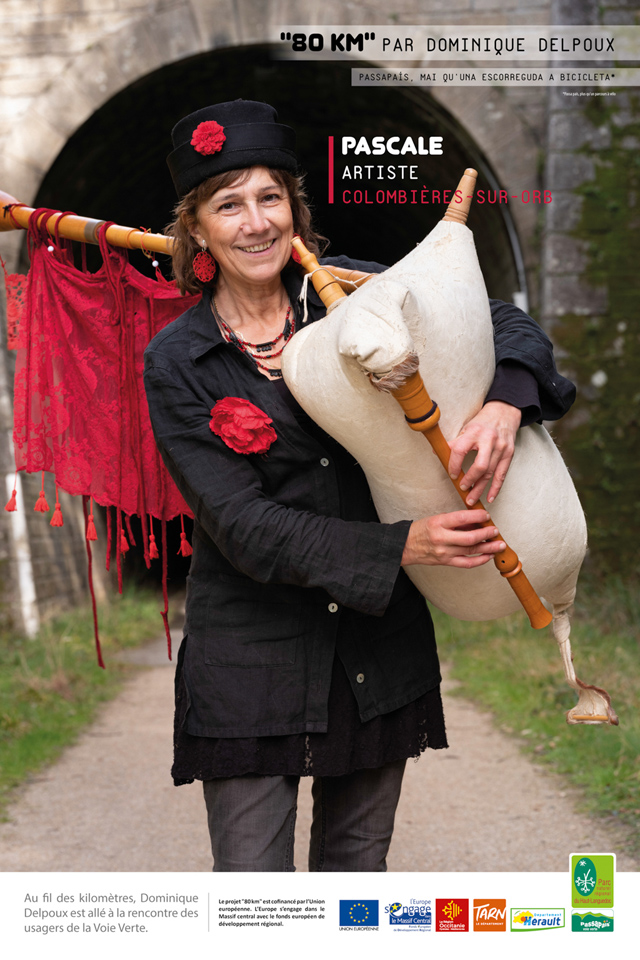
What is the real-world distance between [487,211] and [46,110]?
2.73 metres

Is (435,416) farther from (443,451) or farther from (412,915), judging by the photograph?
(412,915)

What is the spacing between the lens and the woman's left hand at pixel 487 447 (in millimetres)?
1411

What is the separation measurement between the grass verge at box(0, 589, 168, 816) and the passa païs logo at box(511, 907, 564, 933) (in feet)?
6.88

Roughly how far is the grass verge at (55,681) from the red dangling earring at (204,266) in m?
2.40

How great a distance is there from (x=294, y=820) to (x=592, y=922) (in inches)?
28.7

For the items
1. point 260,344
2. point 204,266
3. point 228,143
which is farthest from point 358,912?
point 228,143

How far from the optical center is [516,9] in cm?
530

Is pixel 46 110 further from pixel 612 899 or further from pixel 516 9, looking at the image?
pixel 612 899

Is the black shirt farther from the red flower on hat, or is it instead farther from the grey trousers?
the red flower on hat

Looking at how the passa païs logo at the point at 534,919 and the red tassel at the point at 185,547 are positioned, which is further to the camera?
the red tassel at the point at 185,547

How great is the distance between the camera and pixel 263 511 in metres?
1.49

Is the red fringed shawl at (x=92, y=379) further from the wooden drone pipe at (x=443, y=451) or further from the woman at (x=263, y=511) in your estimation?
the wooden drone pipe at (x=443, y=451)

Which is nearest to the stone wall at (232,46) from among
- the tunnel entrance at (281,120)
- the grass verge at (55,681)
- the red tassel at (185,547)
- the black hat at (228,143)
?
the tunnel entrance at (281,120)

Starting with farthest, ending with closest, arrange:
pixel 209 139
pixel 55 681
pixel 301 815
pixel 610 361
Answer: pixel 610 361, pixel 55 681, pixel 301 815, pixel 209 139
